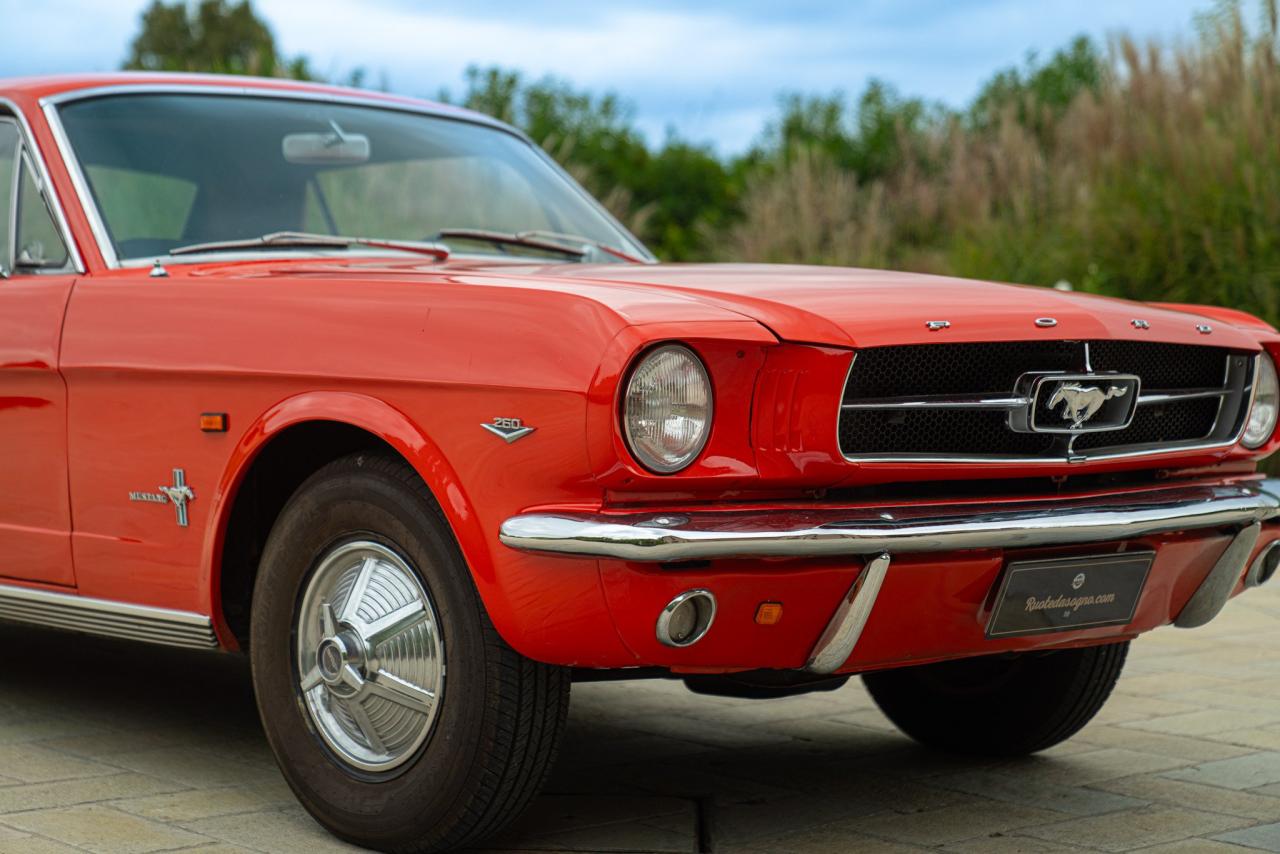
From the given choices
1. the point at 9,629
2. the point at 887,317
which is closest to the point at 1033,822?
the point at 887,317

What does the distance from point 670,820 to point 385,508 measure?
994mm

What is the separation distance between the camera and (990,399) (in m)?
3.41

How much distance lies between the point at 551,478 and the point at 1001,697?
6.15 ft

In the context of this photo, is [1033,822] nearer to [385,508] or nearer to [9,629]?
[385,508]

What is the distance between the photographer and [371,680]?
139 inches

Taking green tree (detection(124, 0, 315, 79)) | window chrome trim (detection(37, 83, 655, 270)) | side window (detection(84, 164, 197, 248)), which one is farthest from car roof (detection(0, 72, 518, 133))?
green tree (detection(124, 0, 315, 79))

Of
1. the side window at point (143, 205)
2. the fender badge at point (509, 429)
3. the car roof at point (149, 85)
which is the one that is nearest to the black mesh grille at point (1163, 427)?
the fender badge at point (509, 429)

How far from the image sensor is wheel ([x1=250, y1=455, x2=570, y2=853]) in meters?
3.28

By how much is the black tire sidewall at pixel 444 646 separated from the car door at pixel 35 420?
741mm

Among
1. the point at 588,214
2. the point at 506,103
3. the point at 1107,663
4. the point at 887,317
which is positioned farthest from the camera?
the point at 506,103

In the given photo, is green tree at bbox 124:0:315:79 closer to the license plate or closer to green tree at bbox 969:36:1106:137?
green tree at bbox 969:36:1106:137

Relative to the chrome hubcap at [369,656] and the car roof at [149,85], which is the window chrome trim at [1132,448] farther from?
the car roof at [149,85]

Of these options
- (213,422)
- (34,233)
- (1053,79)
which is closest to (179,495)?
(213,422)

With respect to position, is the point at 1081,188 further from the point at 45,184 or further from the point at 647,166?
the point at 647,166
